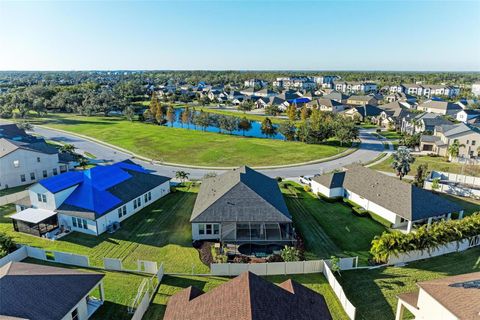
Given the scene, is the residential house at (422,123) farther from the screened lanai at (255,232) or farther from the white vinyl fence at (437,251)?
the screened lanai at (255,232)

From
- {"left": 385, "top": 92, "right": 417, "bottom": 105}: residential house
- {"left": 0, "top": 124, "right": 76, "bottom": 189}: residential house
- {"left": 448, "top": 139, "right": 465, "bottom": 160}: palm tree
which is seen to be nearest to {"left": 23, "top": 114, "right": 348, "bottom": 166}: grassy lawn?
{"left": 0, "top": 124, "right": 76, "bottom": 189}: residential house

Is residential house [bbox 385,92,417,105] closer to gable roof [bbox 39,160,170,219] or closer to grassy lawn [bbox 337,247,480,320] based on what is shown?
grassy lawn [bbox 337,247,480,320]

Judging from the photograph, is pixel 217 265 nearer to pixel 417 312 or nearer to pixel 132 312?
pixel 132 312

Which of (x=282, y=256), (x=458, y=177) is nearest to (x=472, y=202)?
(x=458, y=177)

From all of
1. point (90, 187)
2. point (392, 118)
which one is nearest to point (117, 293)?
point (90, 187)

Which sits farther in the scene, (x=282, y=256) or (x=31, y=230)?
(x=31, y=230)

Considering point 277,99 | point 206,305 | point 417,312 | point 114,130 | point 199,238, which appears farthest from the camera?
point 277,99

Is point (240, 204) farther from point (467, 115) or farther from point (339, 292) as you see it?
point (467, 115)
